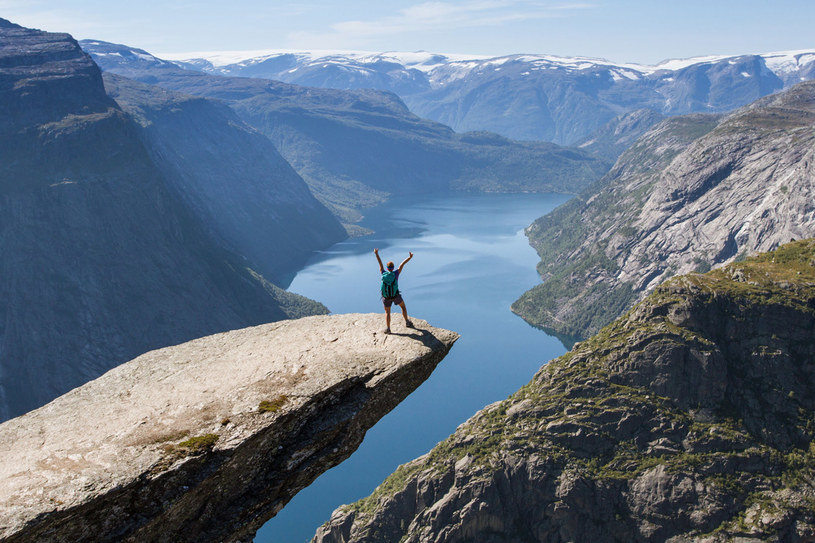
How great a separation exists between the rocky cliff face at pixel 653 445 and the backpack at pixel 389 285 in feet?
200

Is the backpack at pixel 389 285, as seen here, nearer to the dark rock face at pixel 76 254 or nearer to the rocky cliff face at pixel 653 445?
the rocky cliff face at pixel 653 445

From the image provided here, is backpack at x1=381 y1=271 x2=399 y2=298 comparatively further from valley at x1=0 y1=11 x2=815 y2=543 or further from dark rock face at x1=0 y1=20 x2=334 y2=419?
dark rock face at x1=0 y1=20 x2=334 y2=419

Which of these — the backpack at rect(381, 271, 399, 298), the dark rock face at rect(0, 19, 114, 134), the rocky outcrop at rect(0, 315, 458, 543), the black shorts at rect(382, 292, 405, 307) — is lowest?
the rocky outcrop at rect(0, 315, 458, 543)

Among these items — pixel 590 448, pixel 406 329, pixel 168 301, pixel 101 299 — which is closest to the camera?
pixel 406 329

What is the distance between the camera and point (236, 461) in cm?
2155

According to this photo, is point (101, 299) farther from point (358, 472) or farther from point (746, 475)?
point (746, 475)

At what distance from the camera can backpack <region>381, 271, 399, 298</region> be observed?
90.2 ft

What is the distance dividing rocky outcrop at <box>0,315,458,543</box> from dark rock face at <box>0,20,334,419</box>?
12936 centimetres

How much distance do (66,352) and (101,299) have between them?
20262 mm

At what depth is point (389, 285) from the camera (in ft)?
90.6

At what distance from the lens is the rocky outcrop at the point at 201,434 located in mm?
18859

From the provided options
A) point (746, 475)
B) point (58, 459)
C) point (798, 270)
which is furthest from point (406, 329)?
point (798, 270)

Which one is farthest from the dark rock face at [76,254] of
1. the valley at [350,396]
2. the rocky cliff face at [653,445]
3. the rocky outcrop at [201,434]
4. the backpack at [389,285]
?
the backpack at [389,285]

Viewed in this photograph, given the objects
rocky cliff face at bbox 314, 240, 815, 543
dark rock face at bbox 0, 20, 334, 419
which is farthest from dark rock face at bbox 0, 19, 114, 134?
rocky cliff face at bbox 314, 240, 815, 543
